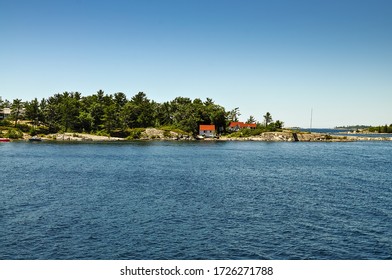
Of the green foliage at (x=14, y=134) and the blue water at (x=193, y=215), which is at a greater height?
the green foliage at (x=14, y=134)

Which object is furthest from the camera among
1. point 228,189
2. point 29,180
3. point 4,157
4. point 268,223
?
point 4,157

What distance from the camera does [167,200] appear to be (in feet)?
183

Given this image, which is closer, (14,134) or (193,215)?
(193,215)

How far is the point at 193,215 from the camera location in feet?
156

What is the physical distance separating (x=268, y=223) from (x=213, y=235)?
27.9 ft

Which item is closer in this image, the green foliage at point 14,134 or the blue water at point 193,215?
the blue water at point 193,215

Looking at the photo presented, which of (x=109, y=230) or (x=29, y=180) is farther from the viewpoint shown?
(x=29, y=180)

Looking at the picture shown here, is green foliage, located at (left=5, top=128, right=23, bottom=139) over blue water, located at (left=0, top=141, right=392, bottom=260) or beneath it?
over

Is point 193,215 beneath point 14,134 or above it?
beneath

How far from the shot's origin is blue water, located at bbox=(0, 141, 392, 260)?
117 ft

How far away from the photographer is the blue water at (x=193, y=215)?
117 feet
